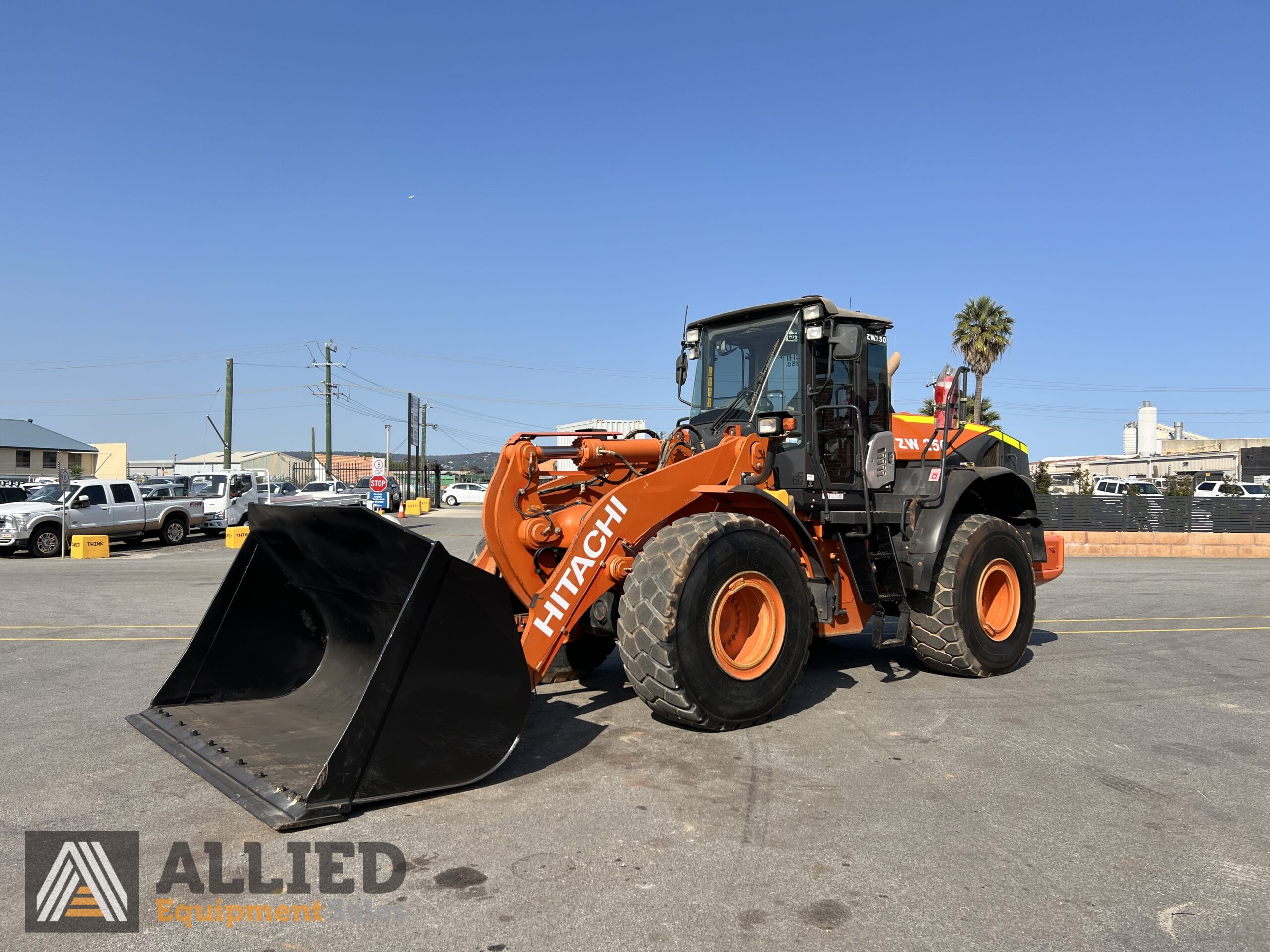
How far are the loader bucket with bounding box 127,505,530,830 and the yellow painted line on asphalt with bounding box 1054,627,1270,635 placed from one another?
8.12 metres

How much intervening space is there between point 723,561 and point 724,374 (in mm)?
2403

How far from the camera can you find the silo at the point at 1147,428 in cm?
7212

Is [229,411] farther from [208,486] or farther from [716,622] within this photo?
[716,622]

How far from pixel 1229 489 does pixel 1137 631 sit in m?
28.7

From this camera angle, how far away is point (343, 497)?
115ft

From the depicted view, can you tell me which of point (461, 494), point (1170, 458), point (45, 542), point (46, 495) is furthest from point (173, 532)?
point (1170, 458)

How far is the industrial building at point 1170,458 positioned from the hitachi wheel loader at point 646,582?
1838 inches

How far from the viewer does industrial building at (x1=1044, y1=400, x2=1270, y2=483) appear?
52875 mm

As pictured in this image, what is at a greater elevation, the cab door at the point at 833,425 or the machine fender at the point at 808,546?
the cab door at the point at 833,425

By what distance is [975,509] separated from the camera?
8.70 m

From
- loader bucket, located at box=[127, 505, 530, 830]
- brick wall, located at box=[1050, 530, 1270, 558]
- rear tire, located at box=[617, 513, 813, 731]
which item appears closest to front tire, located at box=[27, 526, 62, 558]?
loader bucket, located at box=[127, 505, 530, 830]

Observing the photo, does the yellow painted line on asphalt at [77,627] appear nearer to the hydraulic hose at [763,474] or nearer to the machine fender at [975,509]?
the hydraulic hose at [763,474]

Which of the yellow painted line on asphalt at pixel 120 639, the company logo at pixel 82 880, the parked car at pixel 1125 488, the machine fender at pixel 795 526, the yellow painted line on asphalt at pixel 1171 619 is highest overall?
the parked car at pixel 1125 488

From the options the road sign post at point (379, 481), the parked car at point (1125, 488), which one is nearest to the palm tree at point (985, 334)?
the parked car at point (1125, 488)
